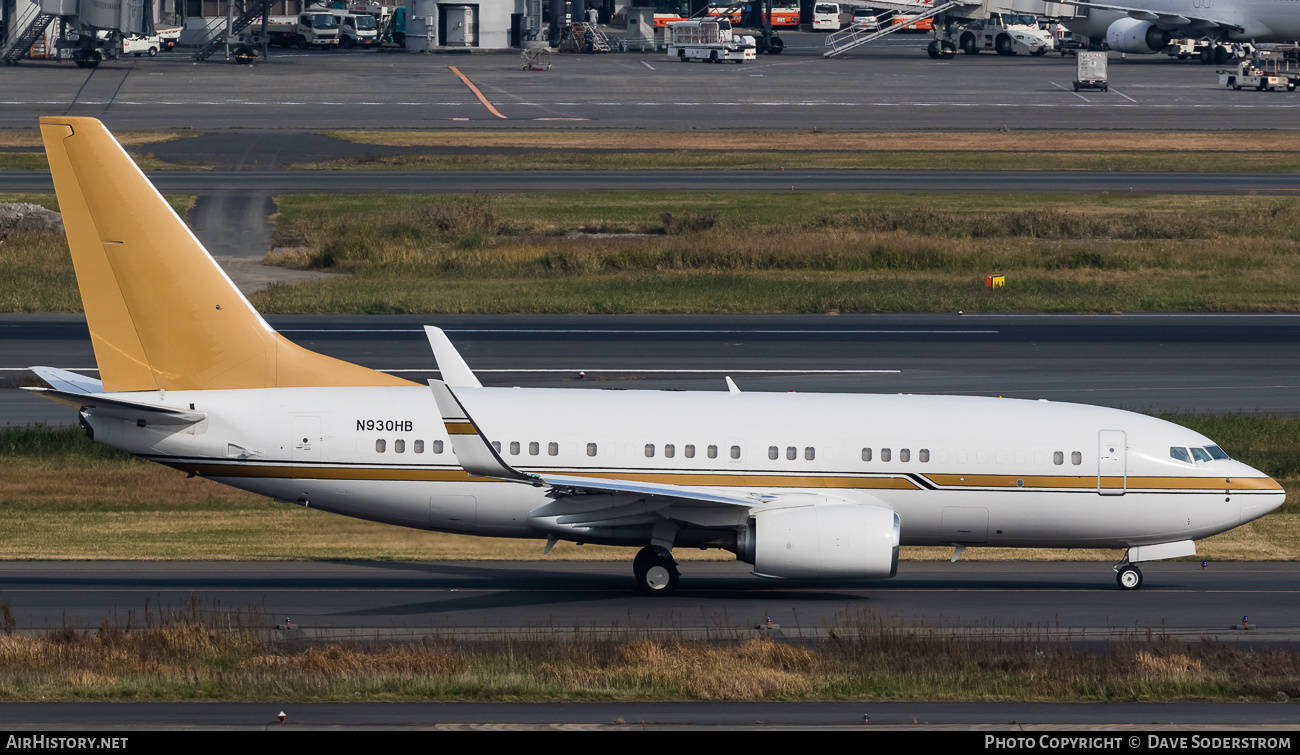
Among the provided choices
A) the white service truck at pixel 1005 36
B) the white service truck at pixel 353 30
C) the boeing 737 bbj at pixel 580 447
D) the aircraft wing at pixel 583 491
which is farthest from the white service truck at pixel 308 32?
the aircraft wing at pixel 583 491

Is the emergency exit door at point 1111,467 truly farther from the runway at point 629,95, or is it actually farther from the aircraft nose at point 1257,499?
the runway at point 629,95

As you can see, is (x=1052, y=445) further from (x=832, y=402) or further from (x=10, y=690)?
(x=10, y=690)

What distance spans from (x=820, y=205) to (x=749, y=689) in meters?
59.1

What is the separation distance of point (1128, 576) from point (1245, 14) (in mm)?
142028

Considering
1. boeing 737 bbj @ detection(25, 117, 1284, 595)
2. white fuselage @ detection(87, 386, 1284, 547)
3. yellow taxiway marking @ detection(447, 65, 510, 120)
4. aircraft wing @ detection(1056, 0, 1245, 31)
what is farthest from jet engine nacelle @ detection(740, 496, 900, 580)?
aircraft wing @ detection(1056, 0, 1245, 31)

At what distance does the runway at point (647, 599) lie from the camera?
2298 cm

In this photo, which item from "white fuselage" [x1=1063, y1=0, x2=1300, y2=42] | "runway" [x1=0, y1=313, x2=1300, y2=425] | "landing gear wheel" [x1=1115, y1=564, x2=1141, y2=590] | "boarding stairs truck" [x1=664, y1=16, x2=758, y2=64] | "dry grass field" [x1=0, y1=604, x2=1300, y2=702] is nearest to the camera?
"dry grass field" [x1=0, y1=604, x2=1300, y2=702]

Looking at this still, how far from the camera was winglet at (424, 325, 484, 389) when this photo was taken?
26.1m

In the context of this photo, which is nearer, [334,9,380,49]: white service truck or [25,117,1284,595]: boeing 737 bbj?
[25,117,1284,595]: boeing 737 bbj

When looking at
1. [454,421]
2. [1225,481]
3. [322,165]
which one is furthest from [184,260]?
[322,165]

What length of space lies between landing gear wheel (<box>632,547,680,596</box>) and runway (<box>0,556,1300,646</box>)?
22cm

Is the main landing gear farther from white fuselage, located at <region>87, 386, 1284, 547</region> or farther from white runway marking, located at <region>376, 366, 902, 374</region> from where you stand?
white runway marking, located at <region>376, 366, 902, 374</region>

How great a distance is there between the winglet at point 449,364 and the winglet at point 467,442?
381 cm

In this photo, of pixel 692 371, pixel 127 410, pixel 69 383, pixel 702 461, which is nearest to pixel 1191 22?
pixel 692 371
